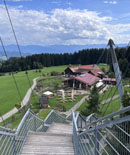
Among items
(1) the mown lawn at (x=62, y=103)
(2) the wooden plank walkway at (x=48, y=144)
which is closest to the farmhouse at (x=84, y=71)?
(1) the mown lawn at (x=62, y=103)

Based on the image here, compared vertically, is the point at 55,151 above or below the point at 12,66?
above

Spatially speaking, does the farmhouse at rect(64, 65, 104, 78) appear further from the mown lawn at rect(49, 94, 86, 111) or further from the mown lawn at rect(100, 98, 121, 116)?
the mown lawn at rect(100, 98, 121, 116)

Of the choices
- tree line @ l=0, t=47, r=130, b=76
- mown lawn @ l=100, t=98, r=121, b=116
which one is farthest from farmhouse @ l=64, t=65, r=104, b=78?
mown lawn @ l=100, t=98, r=121, b=116

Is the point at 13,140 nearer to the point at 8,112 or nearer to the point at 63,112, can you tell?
the point at 63,112

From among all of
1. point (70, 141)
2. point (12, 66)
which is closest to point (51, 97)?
point (70, 141)

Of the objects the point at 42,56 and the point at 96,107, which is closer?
the point at 96,107

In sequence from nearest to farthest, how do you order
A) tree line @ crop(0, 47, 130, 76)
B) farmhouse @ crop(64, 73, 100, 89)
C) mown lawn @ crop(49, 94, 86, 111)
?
1. mown lawn @ crop(49, 94, 86, 111)
2. farmhouse @ crop(64, 73, 100, 89)
3. tree line @ crop(0, 47, 130, 76)

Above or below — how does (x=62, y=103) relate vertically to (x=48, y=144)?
below

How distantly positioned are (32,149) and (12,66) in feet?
237

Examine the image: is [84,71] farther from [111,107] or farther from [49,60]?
[49,60]

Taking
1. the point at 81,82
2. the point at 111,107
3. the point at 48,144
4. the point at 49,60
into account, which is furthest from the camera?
the point at 49,60

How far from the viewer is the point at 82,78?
3588 cm

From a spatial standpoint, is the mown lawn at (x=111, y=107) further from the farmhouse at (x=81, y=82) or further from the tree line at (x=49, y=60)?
the tree line at (x=49, y=60)

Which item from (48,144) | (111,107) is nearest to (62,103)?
(111,107)
